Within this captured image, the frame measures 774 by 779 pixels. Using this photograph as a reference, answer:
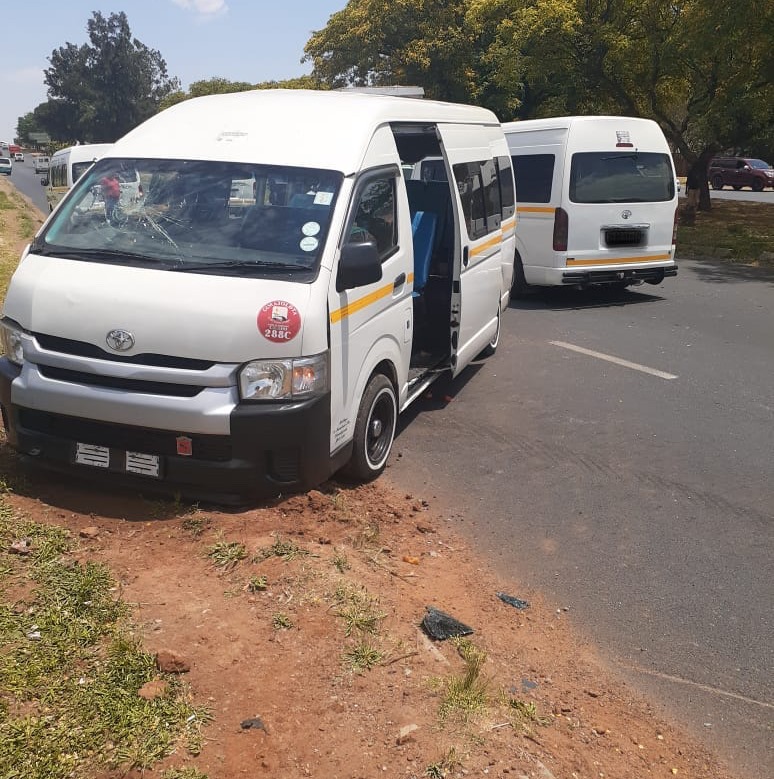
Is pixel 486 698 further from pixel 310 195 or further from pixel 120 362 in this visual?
pixel 310 195

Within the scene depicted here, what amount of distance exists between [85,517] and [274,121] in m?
2.63

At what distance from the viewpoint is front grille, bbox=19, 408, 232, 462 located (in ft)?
14.0

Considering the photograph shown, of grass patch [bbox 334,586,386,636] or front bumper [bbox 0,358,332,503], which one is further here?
front bumper [bbox 0,358,332,503]

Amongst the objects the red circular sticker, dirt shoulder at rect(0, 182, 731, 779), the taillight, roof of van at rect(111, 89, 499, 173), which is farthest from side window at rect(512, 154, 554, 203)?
the red circular sticker

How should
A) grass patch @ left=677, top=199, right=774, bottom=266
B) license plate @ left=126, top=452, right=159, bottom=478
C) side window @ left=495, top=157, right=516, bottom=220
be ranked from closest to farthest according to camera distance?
license plate @ left=126, top=452, right=159, bottom=478
side window @ left=495, top=157, right=516, bottom=220
grass patch @ left=677, top=199, right=774, bottom=266

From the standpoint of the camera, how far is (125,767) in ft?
8.87

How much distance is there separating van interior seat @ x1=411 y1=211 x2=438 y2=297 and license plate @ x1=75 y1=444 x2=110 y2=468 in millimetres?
3358

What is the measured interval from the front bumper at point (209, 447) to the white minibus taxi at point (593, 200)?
766cm

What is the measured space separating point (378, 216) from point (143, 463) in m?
2.14

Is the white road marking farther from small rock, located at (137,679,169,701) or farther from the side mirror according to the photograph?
small rock, located at (137,679,169,701)

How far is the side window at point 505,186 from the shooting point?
859cm

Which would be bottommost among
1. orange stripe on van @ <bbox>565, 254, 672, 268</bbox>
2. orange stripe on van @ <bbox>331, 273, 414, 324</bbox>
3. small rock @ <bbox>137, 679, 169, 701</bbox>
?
small rock @ <bbox>137, 679, 169, 701</bbox>

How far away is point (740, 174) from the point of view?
127 feet

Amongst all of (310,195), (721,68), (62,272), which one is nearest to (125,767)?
(62,272)
